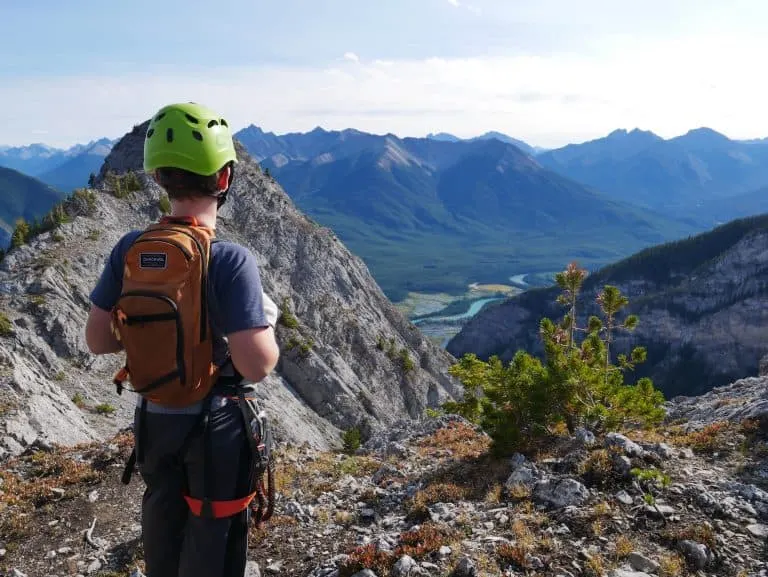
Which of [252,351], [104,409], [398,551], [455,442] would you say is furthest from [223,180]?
[104,409]

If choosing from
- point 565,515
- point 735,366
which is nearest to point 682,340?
point 735,366

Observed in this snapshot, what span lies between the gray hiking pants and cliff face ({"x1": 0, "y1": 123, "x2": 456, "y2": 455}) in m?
13.9

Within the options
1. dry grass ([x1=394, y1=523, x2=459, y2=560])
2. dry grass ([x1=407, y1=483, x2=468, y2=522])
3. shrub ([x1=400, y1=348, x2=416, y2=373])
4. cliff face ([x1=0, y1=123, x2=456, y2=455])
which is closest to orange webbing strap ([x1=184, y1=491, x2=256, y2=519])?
dry grass ([x1=394, y1=523, x2=459, y2=560])

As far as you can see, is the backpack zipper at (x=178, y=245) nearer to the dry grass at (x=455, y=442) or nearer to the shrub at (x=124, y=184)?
the dry grass at (x=455, y=442)

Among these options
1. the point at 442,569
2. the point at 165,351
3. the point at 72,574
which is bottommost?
the point at 72,574

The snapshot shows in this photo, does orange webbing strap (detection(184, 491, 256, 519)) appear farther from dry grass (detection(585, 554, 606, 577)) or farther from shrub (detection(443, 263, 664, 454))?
shrub (detection(443, 263, 664, 454))

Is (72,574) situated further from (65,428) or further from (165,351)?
(65,428)

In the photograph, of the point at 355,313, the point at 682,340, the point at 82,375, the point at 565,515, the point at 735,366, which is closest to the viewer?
the point at 565,515

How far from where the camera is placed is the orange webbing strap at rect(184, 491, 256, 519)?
207 inches

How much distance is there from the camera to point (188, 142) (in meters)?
5.20

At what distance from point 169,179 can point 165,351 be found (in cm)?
166

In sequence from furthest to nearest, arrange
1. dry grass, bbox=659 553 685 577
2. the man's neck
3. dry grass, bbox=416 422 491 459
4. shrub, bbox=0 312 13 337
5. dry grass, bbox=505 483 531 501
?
shrub, bbox=0 312 13 337 < dry grass, bbox=416 422 491 459 < dry grass, bbox=505 483 531 501 < dry grass, bbox=659 553 685 577 < the man's neck

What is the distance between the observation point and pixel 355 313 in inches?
3159

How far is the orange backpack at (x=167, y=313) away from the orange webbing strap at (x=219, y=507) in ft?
3.56
